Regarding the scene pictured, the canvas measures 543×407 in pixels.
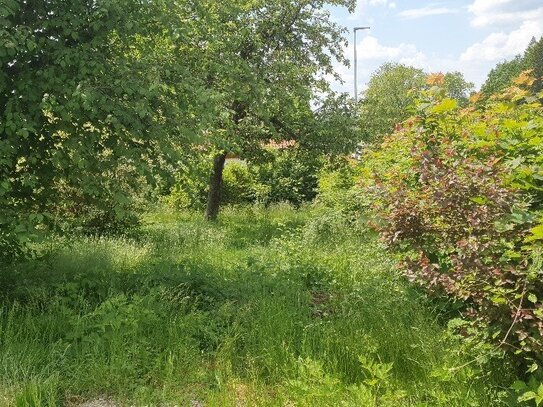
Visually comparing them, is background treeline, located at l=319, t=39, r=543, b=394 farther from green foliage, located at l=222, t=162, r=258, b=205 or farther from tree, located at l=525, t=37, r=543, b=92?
tree, located at l=525, t=37, r=543, b=92

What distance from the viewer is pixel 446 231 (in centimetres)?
368

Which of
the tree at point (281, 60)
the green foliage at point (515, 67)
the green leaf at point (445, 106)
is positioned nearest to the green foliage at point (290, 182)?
the tree at point (281, 60)

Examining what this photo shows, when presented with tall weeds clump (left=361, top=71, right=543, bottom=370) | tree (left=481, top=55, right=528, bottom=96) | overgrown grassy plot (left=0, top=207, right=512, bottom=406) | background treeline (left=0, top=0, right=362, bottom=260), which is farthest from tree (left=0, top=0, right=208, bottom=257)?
tree (left=481, top=55, right=528, bottom=96)

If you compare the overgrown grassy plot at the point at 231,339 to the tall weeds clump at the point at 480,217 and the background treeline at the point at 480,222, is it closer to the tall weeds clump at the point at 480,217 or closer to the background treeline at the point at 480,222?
the background treeline at the point at 480,222

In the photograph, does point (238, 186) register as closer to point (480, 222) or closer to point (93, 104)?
point (93, 104)

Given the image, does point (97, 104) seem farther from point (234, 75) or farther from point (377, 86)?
point (377, 86)

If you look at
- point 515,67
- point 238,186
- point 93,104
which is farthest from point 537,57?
point 93,104

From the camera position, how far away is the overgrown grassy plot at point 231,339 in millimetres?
3451

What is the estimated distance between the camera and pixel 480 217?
328 centimetres

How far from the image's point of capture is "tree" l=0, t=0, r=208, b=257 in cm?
482

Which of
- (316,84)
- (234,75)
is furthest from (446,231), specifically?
(316,84)

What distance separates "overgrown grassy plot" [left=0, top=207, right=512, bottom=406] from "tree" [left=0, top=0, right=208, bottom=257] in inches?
33.9

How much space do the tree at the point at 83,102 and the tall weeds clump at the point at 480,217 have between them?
2.46 metres

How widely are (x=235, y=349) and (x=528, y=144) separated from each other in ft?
8.88
